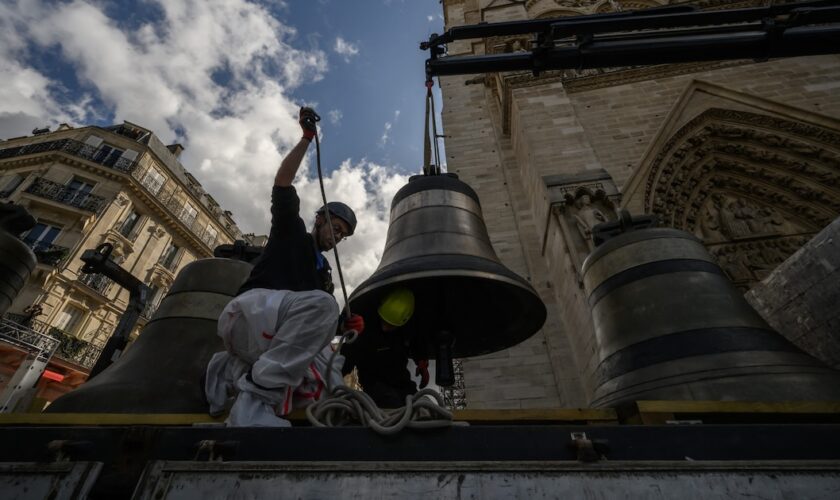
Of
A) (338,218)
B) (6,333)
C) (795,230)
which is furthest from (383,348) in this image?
(6,333)

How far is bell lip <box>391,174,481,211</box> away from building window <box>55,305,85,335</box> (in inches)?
771

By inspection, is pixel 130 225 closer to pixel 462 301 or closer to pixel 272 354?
pixel 462 301

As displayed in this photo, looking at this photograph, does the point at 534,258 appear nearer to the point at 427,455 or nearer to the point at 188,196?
the point at 427,455

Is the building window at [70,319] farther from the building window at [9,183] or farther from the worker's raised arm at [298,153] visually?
the worker's raised arm at [298,153]

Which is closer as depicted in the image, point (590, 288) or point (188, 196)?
point (590, 288)

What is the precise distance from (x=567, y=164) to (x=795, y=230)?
4.33m

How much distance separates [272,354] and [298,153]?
95 centimetres

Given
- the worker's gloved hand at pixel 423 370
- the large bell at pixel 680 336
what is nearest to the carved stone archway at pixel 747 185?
the large bell at pixel 680 336

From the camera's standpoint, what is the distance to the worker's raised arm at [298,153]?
1.84 m

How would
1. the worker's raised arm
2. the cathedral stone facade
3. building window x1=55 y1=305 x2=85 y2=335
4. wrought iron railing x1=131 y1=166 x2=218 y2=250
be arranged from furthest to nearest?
wrought iron railing x1=131 y1=166 x2=218 y2=250 → building window x1=55 y1=305 x2=85 y2=335 → the cathedral stone facade → the worker's raised arm

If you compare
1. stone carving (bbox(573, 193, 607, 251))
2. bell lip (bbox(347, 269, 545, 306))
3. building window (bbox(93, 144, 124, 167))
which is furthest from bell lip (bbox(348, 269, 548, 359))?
building window (bbox(93, 144, 124, 167))

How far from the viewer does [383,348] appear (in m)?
2.58

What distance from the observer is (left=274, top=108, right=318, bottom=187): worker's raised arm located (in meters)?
1.84

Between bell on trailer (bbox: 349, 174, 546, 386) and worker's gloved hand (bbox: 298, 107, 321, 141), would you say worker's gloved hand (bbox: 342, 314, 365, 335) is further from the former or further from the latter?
worker's gloved hand (bbox: 298, 107, 321, 141)
